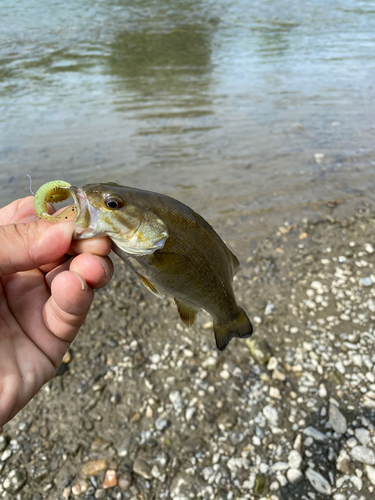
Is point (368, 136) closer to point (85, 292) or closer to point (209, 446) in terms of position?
point (209, 446)

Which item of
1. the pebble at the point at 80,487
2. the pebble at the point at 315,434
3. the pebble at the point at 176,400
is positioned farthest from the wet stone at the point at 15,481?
the pebble at the point at 315,434

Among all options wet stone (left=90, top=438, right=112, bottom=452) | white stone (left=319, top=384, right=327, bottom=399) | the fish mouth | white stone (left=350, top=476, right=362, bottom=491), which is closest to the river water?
white stone (left=319, top=384, right=327, bottom=399)

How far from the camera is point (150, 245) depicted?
216cm

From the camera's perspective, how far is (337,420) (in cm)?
346

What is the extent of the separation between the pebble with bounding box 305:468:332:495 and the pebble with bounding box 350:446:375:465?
362mm

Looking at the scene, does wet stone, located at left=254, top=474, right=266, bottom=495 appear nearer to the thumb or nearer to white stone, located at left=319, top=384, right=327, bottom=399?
white stone, located at left=319, top=384, right=327, bottom=399

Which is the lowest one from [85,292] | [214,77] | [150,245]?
[214,77]

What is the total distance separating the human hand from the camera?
6.75 ft

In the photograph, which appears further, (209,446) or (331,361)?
(331,361)

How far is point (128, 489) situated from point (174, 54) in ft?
48.0

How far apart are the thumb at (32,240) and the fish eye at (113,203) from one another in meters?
0.23

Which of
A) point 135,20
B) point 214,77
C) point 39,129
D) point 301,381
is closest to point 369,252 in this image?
point 301,381

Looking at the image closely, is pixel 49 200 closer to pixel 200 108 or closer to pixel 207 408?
pixel 207 408

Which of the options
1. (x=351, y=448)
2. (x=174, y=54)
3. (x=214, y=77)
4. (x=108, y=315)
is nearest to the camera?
(x=351, y=448)
